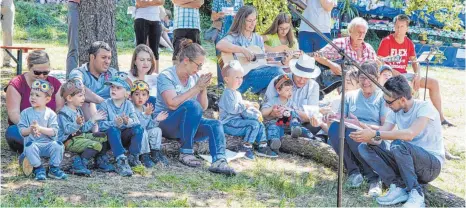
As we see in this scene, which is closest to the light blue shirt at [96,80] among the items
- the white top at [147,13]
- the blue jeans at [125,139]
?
the blue jeans at [125,139]

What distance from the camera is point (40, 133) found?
460cm

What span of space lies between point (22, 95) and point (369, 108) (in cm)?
265

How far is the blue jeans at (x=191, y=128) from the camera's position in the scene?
5.28 m

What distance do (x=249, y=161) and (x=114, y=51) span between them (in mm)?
1647

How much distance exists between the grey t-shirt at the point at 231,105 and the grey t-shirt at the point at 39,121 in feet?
5.09

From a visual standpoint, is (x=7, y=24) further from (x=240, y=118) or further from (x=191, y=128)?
(x=191, y=128)

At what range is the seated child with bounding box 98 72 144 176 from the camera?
4922mm

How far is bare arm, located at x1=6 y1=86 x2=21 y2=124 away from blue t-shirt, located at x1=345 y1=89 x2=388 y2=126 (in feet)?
8.20

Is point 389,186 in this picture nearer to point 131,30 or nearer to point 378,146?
point 378,146

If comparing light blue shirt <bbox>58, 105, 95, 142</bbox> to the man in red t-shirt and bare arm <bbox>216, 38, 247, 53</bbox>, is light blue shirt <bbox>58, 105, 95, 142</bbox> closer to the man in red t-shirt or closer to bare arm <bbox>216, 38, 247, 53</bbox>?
bare arm <bbox>216, 38, 247, 53</bbox>

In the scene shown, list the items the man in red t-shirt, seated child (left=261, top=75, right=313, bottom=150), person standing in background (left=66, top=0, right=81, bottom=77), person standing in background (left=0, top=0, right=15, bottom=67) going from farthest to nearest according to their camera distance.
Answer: person standing in background (left=0, top=0, right=15, bottom=67) → the man in red t-shirt → person standing in background (left=66, top=0, right=81, bottom=77) → seated child (left=261, top=75, right=313, bottom=150)

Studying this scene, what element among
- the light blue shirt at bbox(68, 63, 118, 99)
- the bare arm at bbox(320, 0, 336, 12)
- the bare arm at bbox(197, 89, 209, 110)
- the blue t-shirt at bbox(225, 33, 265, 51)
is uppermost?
the bare arm at bbox(320, 0, 336, 12)

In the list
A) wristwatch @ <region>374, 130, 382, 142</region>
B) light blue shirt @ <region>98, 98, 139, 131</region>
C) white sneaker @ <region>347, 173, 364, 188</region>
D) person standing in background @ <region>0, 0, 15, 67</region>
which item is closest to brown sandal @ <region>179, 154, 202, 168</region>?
light blue shirt @ <region>98, 98, 139, 131</region>

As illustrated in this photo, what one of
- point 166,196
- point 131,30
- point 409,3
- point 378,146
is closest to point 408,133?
point 378,146
